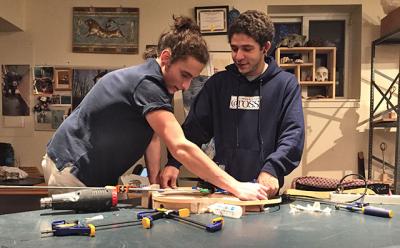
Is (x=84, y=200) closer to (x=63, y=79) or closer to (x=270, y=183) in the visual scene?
(x=270, y=183)

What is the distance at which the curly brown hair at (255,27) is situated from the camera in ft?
4.76

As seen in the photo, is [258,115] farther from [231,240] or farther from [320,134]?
[320,134]

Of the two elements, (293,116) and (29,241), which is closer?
(29,241)

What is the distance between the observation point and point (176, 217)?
3.26ft

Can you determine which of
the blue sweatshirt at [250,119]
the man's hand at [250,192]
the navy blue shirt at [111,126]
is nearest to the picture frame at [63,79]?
the blue sweatshirt at [250,119]

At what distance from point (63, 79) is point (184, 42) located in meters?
2.22

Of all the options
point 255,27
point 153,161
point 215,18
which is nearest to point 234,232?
point 255,27

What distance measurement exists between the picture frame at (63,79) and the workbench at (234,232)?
7.22 ft

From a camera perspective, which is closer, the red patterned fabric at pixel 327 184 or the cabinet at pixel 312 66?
the red patterned fabric at pixel 327 184

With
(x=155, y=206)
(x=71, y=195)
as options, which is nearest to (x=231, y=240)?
(x=155, y=206)

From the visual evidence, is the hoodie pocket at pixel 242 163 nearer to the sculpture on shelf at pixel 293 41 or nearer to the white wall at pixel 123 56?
the white wall at pixel 123 56

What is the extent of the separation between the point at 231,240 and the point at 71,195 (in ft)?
1.54

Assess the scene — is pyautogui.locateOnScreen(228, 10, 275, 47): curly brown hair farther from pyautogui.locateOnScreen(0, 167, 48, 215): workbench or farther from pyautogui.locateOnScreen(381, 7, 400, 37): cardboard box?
pyautogui.locateOnScreen(0, 167, 48, 215): workbench

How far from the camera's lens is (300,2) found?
10.5 ft
